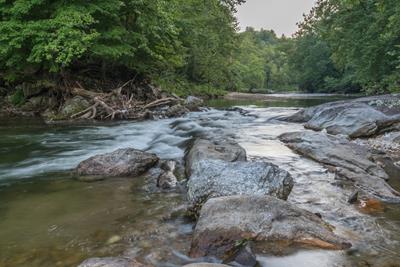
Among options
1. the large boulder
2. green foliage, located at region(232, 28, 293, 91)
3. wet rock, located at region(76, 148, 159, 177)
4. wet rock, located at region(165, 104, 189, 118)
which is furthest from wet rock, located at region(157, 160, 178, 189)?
green foliage, located at region(232, 28, 293, 91)

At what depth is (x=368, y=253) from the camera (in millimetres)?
3527

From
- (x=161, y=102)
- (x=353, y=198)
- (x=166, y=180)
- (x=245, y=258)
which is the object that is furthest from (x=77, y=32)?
(x=245, y=258)

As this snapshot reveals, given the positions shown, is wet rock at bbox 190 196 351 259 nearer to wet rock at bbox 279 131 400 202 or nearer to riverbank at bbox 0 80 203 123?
wet rock at bbox 279 131 400 202

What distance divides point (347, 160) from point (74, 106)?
11543mm

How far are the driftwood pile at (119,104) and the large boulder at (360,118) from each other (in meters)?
7.30

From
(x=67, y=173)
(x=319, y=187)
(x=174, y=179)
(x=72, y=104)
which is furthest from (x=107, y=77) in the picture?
(x=319, y=187)

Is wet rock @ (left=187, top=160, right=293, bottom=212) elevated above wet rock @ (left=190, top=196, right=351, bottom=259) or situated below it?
above

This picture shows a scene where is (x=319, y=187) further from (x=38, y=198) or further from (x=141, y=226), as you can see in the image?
(x=38, y=198)

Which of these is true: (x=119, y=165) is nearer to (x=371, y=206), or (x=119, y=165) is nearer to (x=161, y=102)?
(x=371, y=206)

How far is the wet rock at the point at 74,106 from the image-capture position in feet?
48.4

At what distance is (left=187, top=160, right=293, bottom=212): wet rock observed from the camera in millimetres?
4629

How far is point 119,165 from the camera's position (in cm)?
653

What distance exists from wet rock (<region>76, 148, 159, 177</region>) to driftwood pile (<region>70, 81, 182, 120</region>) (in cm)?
837

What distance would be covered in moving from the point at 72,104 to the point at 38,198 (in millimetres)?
10339
